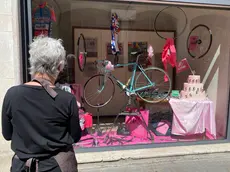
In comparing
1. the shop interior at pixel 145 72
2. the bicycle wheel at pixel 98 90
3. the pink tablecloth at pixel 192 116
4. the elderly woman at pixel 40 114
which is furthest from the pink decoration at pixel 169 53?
the elderly woman at pixel 40 114

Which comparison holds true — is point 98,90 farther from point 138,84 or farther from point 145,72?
point 145,72

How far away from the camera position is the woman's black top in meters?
1.46

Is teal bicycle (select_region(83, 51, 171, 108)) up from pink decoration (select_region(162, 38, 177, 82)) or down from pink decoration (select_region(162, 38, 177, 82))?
down

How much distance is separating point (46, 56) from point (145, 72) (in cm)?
272

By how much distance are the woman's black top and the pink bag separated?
8.48 feet

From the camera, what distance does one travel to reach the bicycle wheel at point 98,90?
406 cm

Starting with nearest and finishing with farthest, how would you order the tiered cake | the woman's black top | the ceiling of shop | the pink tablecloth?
1. the woman's black top
2. the ceiling of shop
3. the pink tablecloth
4. the tiered cake

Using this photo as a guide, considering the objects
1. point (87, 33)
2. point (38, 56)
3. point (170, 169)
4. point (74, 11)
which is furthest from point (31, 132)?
point (87, 33)

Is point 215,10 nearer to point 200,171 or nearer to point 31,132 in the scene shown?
point 200,171

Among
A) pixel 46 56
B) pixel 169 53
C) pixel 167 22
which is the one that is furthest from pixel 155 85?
pixel 46 56

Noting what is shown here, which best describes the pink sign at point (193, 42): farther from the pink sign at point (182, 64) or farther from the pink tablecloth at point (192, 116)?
the pink tablecloth at point (192, 116)

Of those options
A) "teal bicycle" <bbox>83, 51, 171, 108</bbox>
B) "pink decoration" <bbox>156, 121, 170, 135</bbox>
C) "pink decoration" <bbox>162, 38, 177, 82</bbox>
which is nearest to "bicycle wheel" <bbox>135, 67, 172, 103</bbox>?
"teal bicycle" <bbox>83, 51, 171, 108</bbox>

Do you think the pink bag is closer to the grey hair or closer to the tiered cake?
the tiered cake

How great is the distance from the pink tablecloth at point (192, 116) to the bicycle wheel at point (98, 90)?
123cm
